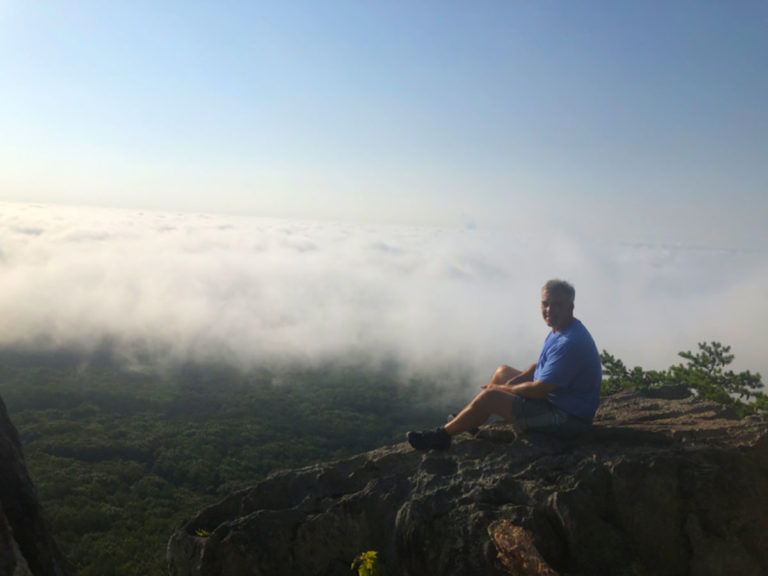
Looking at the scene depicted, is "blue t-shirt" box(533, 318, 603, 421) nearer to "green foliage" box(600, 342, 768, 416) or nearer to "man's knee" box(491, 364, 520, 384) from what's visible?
"man's knee" box(491, 364, 520, 384)

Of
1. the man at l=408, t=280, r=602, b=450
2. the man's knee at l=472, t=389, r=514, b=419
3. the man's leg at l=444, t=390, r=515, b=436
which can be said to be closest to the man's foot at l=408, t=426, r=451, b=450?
the man at l=408, t=280, r=602, b=450

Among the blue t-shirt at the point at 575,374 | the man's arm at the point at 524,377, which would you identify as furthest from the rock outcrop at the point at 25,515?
the blue t-shirt at the point at 575,374

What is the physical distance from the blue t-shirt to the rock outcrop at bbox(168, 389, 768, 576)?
69 centimetres

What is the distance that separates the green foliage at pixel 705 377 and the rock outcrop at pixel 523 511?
10536 millimetres

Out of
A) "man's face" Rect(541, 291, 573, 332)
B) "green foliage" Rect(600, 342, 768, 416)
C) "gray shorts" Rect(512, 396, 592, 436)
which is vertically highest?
"man's face" Rect(541, 291, 573, 332)

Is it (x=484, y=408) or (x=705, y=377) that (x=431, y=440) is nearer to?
(x=484, y=408)

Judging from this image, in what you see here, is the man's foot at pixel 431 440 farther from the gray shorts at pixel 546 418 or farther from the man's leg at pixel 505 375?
the man's leg at pixel 505 375

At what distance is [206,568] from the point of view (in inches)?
334

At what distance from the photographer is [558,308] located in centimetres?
950

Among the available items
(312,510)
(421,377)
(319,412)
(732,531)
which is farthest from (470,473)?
(421,377)

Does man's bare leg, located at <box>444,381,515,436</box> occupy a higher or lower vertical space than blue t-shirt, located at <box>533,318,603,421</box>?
lower

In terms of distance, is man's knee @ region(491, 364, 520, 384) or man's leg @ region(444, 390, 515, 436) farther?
man's knee @ region(491, 364, 520, 384)

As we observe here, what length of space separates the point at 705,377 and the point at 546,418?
54.1ft

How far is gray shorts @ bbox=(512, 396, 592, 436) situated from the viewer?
920 centimetres
